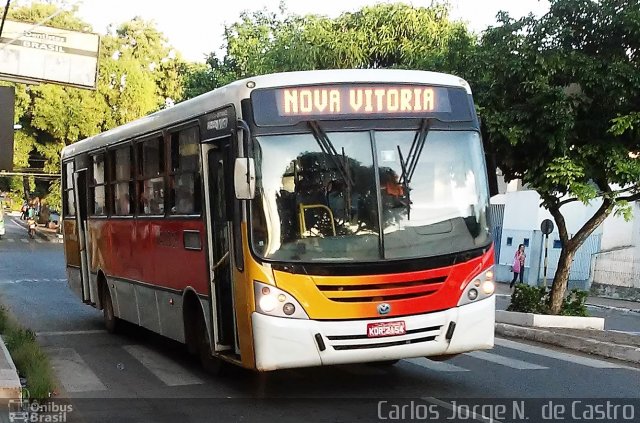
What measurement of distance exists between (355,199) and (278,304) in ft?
3.88

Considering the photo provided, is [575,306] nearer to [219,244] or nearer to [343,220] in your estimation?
[219,244]

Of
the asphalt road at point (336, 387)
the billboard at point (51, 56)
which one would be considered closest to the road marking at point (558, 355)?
the asphalt road at point (336, 387)

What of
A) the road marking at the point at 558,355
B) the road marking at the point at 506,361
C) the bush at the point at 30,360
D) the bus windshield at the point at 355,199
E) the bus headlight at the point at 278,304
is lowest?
the road marking at the point at 558,355

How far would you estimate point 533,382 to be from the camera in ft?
30.8

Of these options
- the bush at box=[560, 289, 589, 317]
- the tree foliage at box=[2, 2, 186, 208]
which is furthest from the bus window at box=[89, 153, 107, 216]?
the tree foliage at box=[2, 2, 186, 208]

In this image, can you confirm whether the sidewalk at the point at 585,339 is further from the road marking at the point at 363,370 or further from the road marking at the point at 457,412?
the road marking at the point at 457,412

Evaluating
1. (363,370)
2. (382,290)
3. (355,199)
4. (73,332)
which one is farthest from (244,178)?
(73,332)

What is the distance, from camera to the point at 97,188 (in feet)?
43.8

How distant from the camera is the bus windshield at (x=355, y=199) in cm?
772

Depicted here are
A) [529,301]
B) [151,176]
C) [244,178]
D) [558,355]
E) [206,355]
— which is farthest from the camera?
[529,301]

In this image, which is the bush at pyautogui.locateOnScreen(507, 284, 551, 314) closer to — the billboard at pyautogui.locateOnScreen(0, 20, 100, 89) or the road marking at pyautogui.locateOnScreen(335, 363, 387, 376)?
the road marking at pyautogui.locateOnScreen(335, 363, 387, 376)

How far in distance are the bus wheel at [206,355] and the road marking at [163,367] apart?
181mm

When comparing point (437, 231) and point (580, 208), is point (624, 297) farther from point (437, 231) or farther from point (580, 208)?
point (437, 231)

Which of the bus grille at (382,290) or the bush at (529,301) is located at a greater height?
the bus grille at (382,290)
